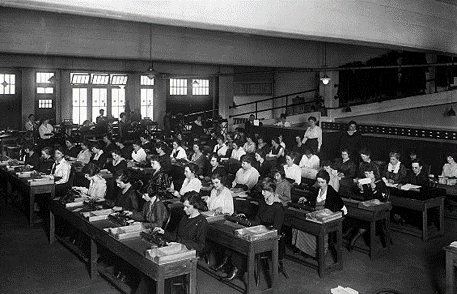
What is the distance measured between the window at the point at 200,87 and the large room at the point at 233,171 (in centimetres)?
384

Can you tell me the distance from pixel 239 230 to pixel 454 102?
12.0m

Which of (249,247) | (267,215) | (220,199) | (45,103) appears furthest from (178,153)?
(45,103)

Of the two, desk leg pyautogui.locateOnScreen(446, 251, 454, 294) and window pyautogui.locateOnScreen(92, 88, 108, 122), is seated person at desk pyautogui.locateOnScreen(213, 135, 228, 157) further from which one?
window pyautogui.locateOnScreen(92, 88, 108, 122)

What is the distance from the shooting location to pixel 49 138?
16750 millimetres

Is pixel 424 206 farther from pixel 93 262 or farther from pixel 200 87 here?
pixel 200 87

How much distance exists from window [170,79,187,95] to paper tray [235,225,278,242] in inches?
688

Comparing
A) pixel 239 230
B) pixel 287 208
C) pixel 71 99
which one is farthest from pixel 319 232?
pixel 71 99

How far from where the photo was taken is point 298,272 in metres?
7.42

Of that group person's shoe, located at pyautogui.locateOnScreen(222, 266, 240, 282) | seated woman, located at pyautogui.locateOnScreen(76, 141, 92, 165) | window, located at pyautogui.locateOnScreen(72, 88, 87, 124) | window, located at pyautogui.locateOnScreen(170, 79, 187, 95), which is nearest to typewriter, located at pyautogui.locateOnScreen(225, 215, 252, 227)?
person's shoe, located at pyautogui.locateOnScreen(222, 266, 240, 282)

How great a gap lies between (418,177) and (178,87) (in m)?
15.2

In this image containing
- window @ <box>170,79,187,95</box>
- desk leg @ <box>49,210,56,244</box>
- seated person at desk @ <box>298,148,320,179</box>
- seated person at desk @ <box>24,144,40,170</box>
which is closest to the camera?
desk leg @ <box>49,210,56,244</box>


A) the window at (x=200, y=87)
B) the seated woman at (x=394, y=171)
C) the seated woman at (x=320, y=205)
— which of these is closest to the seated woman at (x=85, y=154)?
the seated woman at (x=320, y=205)

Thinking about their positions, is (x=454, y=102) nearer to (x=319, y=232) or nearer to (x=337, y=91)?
(x=337, y=91)

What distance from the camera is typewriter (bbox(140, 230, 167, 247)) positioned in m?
5.92
